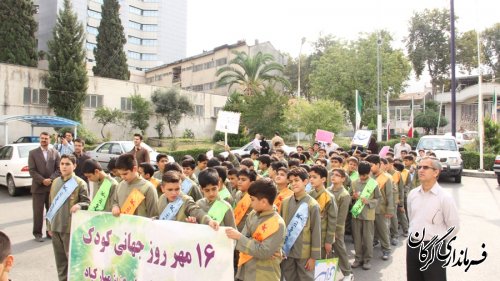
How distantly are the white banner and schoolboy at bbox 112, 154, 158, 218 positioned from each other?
33 centimetres

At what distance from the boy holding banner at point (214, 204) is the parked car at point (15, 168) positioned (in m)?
9.49

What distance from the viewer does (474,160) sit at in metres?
21.0

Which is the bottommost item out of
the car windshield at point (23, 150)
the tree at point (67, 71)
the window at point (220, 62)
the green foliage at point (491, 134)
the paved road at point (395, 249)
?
the paved road at point (395, 249)

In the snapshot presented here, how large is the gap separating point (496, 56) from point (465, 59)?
15.0 feet

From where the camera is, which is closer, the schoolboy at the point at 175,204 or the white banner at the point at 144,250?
the white banner at the point at 144,250

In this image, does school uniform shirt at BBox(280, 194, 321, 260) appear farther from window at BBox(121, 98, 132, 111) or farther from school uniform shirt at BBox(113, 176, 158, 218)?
window at BBox(121, 98, 132, 111)

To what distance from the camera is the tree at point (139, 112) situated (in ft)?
109

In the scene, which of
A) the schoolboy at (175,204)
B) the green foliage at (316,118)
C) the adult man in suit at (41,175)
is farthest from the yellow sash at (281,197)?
the green foliage at (316,118)

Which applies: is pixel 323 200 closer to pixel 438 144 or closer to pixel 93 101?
pixel 438 144

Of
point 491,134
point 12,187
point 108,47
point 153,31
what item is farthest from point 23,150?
point 153,31

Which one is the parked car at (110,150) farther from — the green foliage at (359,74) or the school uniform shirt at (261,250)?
the green foliage at (359,74)

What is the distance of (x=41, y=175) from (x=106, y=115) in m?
24.6

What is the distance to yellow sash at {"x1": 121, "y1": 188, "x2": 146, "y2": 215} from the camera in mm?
4398

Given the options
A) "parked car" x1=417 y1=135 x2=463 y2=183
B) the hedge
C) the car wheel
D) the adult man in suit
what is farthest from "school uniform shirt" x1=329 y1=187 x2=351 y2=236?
the hedge
